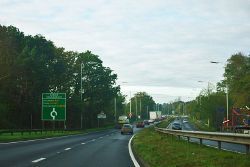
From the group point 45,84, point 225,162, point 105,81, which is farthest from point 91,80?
point 225,162

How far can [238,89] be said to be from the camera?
101 meters

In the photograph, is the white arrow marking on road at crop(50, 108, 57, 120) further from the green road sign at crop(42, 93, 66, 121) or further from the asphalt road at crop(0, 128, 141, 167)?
the asphalt road at crop(0, 128, 141, 167)

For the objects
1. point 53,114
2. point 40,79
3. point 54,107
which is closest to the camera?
point 53,114

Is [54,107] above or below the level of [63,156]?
above

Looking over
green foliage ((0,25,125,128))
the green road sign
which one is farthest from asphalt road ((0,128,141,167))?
green foliage ((0,25,125,128))

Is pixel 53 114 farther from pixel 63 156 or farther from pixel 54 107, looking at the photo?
pixel 63 156

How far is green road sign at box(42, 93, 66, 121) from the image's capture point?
6025 centimetres

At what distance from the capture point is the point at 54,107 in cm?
6109

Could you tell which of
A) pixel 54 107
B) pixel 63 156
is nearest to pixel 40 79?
pixel 54 107

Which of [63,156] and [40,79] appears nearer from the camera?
[63,156]

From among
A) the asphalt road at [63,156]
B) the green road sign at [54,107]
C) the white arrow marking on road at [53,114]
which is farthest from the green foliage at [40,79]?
the asphalt road at [63,156]

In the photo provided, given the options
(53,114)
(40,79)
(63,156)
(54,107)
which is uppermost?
(40,79)

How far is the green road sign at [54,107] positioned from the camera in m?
60.2

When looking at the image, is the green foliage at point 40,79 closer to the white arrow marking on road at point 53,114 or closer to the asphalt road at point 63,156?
the white arrow marking on road at point 53,114
